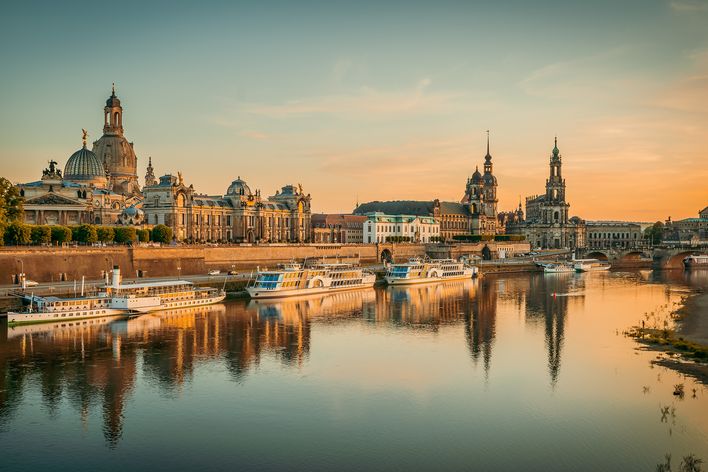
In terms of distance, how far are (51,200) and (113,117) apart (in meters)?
37.0

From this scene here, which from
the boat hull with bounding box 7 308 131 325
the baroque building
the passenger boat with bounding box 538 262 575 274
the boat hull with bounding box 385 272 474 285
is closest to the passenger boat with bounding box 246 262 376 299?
the boat hull with bounding box 385 272 474 285

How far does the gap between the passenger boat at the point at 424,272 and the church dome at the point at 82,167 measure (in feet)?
144

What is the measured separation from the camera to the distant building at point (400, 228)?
12394cm

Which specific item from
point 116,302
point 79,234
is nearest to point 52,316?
point 116,302

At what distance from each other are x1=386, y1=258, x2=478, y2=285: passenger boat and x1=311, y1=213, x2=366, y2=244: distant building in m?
34.6

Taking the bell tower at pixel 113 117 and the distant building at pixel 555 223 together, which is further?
the distant building at pixel 555 223

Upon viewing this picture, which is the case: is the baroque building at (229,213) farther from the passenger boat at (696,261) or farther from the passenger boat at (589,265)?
the passenger boat at (696,261)

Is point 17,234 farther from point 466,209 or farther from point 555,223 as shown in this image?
point 555,223

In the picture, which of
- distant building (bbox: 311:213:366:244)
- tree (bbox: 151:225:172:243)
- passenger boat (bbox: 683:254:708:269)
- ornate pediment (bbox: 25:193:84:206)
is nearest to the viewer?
ornate pediment (bbox: 25:193:84:206)

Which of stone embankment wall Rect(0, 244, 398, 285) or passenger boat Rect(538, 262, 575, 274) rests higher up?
stone embankment wall Rect(0, 244, 398, 285)

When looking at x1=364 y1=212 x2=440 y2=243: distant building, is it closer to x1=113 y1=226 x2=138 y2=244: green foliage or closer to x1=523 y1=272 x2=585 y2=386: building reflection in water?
x1=523 y1=272 x2=585 y2=386: building reflection in water

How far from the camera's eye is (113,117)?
361 feet

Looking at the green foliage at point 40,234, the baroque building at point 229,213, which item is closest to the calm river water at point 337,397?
the green foliage at point 40,234

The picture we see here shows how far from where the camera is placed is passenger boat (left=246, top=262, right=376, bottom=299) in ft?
194
